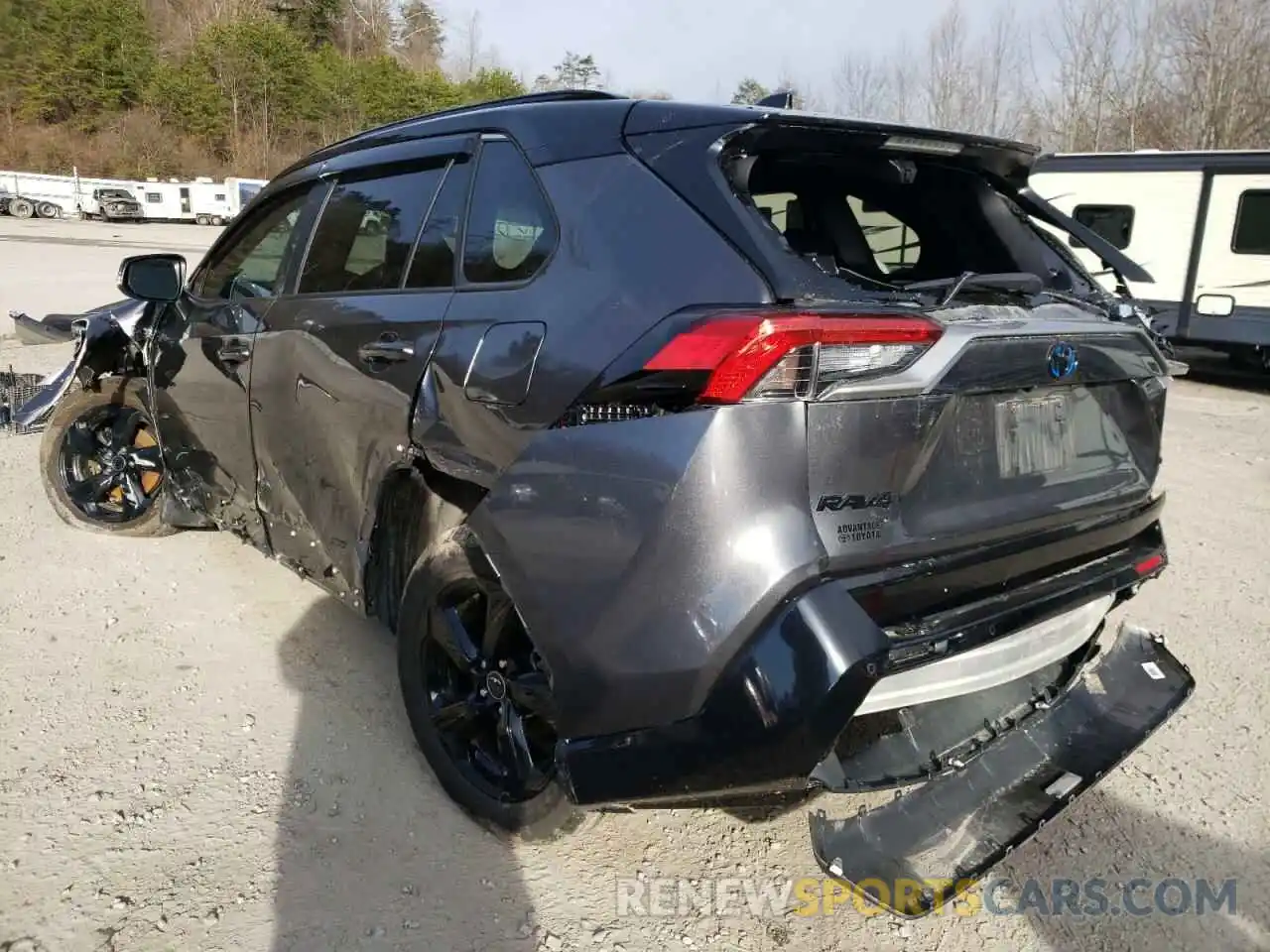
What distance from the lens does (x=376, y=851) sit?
2.55 m

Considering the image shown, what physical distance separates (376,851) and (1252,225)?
39.8ft

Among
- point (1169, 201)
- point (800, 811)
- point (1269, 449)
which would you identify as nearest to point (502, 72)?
point (1169, 201)

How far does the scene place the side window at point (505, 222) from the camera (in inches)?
90.7

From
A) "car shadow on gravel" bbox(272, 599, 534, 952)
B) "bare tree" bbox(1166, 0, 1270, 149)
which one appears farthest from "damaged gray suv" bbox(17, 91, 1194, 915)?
"bare tree" bbox(1166, 0, 1270, 149)

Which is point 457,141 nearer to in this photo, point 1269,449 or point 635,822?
point 635,822

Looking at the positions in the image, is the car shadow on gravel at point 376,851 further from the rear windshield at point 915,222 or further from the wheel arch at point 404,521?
the rear windshield at point 915,222

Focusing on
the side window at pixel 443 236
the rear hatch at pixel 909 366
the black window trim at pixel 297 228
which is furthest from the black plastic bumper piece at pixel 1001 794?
the black window trim at pixel 297 228

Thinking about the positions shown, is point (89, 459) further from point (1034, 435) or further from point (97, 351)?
point (1034, 435)

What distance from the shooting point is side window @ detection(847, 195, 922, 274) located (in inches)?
120

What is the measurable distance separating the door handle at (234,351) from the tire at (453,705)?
136 centimetres

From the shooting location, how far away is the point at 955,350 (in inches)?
74.5

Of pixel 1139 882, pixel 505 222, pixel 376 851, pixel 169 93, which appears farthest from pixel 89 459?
pixel 169 93

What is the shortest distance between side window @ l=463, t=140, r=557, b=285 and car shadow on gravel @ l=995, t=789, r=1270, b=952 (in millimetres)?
2102

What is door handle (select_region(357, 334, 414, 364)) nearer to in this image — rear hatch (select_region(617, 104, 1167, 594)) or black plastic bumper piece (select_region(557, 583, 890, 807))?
rear hatch (select_region(617, 104, 1167, 594))
